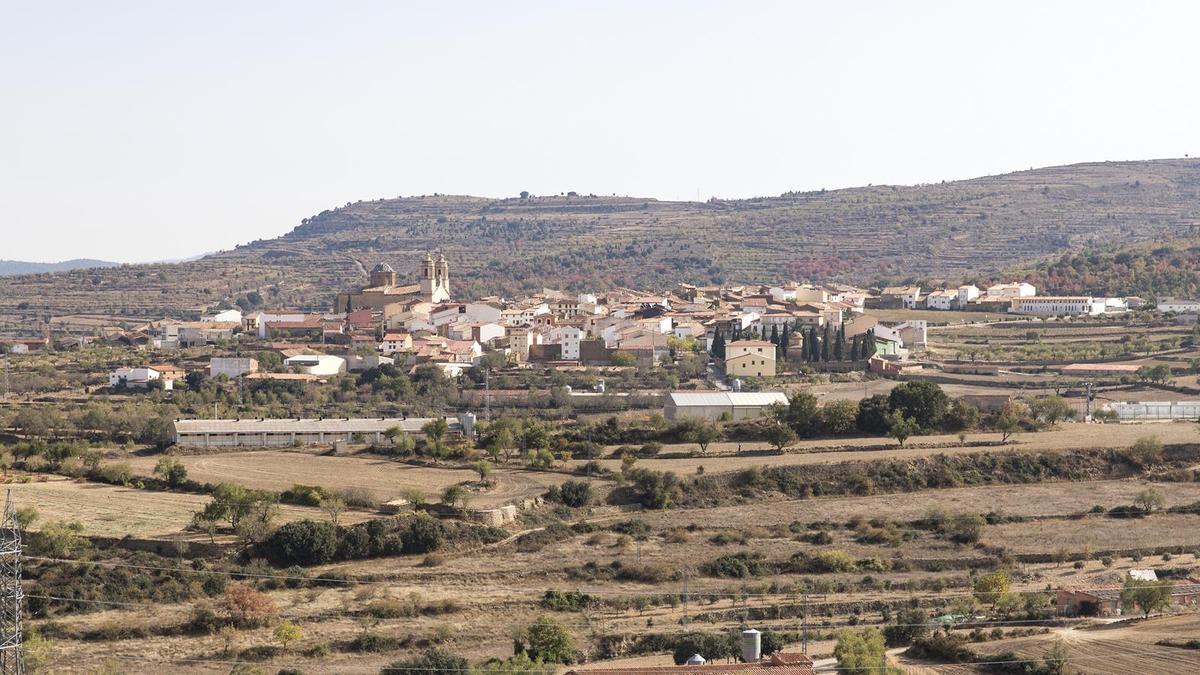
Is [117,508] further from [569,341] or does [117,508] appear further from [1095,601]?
[569,341]

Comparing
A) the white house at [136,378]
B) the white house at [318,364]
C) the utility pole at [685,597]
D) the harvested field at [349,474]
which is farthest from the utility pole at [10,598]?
the white house at [318,364]

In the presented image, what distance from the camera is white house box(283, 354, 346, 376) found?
59.4 metres

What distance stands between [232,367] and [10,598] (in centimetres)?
3941

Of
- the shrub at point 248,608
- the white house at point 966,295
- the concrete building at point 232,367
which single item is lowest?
the shrub at point 248,608

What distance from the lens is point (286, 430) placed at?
45.1 m

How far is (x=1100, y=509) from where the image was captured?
36.4m

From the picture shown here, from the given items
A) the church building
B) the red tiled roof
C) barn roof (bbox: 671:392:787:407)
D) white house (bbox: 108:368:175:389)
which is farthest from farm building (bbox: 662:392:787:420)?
the church building

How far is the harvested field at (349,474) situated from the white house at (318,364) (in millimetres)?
16499

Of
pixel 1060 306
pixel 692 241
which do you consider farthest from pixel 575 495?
pixel 692 241

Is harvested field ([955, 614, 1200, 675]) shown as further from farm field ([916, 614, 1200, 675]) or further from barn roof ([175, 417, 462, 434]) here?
barn roof ([175, 417, 462, 434])

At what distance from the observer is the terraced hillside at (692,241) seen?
111000 millimetres

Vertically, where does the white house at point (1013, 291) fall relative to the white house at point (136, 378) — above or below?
above

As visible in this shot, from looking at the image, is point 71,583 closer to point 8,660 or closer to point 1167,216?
point 8,660

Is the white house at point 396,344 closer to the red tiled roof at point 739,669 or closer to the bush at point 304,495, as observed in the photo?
the bush at point 304,495
